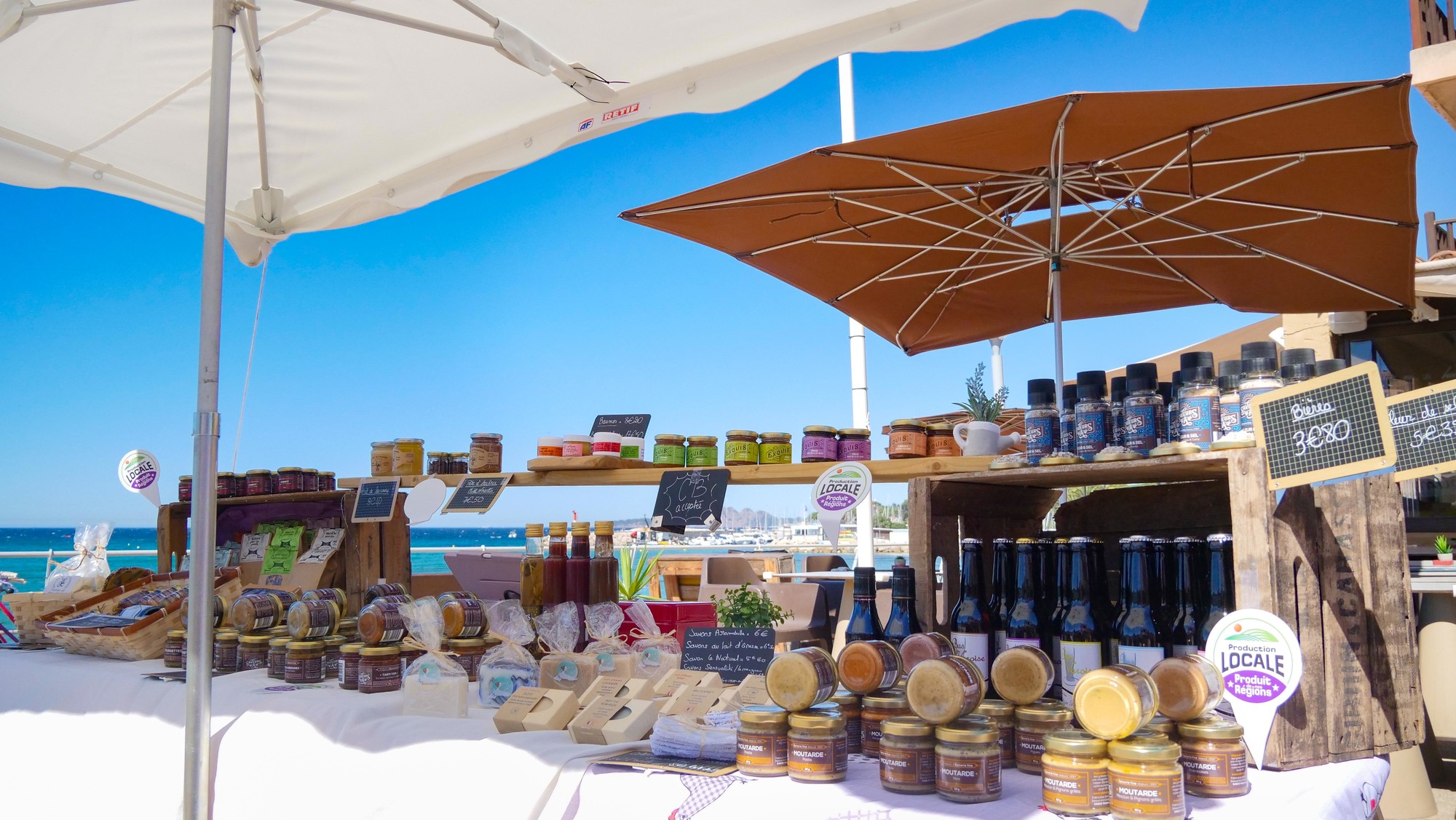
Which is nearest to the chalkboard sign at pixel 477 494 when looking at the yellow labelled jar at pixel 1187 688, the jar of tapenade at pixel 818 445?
the jar of tapenade at pixel 818 445

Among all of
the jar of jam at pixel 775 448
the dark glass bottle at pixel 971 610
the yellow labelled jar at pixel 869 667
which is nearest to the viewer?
the yellow labelled jar at pixel 869 667

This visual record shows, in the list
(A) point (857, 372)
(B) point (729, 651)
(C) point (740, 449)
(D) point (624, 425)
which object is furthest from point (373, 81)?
(A) point (857, 372)

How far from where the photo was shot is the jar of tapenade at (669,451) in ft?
8.11

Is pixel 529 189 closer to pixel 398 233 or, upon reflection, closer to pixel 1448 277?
pixel 398 233

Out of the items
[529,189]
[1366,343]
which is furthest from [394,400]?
[1366,343]

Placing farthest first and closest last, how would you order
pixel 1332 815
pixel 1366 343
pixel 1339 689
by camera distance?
pixel 1366 343
pixel 1339 689
pixel 1332 815

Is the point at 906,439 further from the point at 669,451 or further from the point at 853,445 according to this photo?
the point at 669,451

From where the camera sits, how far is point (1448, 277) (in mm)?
4387

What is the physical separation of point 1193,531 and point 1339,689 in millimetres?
504

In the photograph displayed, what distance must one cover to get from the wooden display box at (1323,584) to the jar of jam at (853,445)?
1.94 ft

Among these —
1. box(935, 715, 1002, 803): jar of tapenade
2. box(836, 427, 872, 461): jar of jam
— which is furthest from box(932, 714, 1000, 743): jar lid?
box(836, 427, 872, 461): jar of jam

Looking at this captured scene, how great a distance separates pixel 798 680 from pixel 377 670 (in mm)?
1154

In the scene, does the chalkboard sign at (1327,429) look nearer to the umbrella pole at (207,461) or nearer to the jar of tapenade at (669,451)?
the jar of tapenade at (669,451)

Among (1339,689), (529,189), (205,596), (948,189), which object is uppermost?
(529,189)
